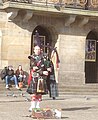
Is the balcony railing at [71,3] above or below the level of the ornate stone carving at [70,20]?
above

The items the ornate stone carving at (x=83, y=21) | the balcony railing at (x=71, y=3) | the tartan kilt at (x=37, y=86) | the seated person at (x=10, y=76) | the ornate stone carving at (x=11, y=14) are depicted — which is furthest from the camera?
the ornate stone carving at (x=83, y=21)

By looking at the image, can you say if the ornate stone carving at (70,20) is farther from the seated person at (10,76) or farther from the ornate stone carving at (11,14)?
the seated person at (10,76)

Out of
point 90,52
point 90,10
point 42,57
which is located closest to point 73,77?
point 90,52

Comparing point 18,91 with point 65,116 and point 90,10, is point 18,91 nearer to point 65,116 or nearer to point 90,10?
point 90,10

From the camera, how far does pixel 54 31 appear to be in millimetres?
Result: 24781

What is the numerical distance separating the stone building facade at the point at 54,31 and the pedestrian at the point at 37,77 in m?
11.3

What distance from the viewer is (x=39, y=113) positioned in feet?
33.6

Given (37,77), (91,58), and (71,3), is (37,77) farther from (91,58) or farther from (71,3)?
(91,58)

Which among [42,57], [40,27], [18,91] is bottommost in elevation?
[18,91]

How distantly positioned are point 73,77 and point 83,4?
4443mm

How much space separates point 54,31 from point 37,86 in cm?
1384

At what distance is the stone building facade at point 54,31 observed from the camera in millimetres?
23000

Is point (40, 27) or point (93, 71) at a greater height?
point (40, 27)

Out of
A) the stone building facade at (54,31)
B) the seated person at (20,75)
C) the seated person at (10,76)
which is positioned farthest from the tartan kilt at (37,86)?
the stone building facade at (54,31)
